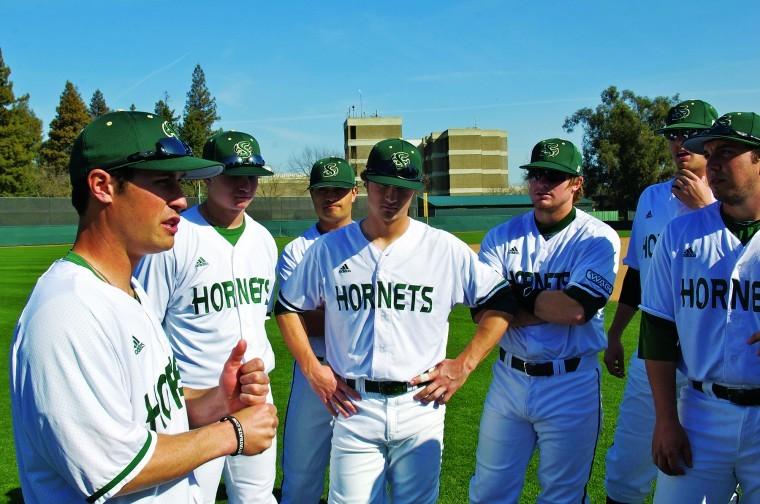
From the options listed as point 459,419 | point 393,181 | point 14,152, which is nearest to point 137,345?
point 393,181

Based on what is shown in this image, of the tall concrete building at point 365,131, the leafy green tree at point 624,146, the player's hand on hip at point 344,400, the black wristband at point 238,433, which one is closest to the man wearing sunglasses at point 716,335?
the player's hand on hip at point 344,400

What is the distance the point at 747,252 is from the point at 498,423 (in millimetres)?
1598

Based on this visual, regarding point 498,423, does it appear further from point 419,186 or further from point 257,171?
point 257,171

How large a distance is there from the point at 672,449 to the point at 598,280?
3.37 feet

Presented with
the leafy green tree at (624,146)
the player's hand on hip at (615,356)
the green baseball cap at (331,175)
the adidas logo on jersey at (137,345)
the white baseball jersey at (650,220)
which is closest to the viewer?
the adidas logo on jersey at (137,345)

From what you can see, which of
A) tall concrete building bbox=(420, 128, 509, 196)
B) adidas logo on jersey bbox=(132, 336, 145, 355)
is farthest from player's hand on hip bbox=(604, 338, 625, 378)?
tall concrete building bbox=(420, 128, 509, 196)

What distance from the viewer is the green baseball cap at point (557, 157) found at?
11.7ft

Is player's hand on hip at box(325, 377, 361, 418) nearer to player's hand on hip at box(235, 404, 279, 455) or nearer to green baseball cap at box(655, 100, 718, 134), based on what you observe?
player's hand on hip at box(235, 404, 279, 455)

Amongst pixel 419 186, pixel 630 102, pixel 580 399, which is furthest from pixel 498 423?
pixel 630 102

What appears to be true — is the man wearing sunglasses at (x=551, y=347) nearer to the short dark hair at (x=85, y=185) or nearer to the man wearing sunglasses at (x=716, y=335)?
the man wearing sunglasses at (x=716, y=335)

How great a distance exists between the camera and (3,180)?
46844 mm

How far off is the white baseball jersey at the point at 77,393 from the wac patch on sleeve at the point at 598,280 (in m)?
2.49

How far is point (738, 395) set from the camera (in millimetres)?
2660

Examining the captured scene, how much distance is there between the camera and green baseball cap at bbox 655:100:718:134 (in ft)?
12.5
